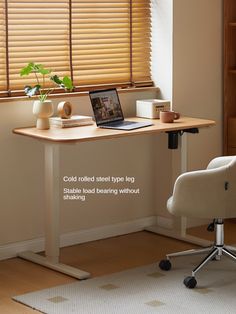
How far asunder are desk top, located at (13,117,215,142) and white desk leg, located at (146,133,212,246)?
0.73 ft

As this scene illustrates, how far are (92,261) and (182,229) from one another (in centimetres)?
80

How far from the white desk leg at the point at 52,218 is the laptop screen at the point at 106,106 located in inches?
15.5

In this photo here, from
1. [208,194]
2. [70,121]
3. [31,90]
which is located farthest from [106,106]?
[208,194]

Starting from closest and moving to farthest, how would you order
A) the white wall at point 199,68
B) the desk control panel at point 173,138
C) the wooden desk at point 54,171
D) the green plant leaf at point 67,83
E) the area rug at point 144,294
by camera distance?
the area rug at point 144,294 < the wooden desk at point 54,171 < the green plant leaf at point 67,83 < the desk control panel at point 173,138 < the white wall at point 199,68

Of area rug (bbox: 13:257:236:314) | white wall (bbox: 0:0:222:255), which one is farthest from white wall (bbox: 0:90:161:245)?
area rug (bbox: 13:257:236:314)

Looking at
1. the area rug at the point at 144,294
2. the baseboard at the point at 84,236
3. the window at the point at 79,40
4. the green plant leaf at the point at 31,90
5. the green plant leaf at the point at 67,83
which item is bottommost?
the area rug at the point at 144,294

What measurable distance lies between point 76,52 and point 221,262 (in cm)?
163

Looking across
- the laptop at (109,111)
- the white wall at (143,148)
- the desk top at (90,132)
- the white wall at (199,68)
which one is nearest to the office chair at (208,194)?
the desk top at (90,132)

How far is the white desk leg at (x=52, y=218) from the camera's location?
14.9 ft

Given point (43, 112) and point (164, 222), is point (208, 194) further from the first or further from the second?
point (164, 222)

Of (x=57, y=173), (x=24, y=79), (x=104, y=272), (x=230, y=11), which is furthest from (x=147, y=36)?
(x=104, y=272)

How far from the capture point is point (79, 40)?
5.08 metres

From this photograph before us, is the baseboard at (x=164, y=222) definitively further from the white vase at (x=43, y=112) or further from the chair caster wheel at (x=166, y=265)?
the white vase at (x=43, y=112)

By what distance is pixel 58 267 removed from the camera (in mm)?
4562
